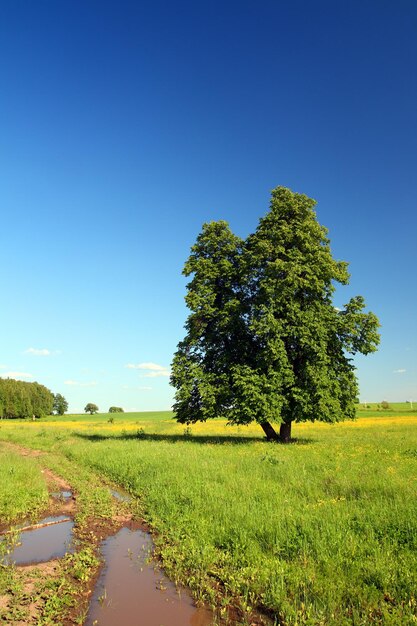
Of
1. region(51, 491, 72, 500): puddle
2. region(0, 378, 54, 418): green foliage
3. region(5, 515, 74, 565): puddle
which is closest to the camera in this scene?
region(5, 515, 74, 565): puddle

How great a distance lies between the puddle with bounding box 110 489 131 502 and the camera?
14.1m

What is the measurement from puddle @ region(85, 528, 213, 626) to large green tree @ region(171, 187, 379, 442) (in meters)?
18.1

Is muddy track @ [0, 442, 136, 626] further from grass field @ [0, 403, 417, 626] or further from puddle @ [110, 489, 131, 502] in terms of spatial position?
puddle @ [110, 489, 131, 502]

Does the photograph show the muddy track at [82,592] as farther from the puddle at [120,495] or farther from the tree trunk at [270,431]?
the tree trunk at [270,431]

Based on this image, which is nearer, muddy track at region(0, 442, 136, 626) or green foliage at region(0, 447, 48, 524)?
muddy track at region(0, 442, 136, 626)

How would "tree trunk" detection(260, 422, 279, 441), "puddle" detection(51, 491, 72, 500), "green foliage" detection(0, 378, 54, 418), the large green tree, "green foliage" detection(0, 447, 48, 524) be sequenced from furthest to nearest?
"green foliage" detection(0, 378, 54, 418) → "tree trunk" detection(260, 422, 279, 441) → the large green tree → "puddle" detection(51, 491, 72, 500) → "green foliage" detection(0, 447, 48, 524)

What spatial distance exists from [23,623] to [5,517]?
280 inches

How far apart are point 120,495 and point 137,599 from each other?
8.17 metres

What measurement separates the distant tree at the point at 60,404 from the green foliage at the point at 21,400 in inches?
1008

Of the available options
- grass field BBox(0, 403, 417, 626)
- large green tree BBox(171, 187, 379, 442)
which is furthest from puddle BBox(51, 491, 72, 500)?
large green tree BBox(171, 187, 379, 442)

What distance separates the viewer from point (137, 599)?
700 cm

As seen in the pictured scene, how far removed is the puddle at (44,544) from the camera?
8.84m

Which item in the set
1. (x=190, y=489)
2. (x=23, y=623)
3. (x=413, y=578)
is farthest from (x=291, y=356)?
(x=23, y=623)

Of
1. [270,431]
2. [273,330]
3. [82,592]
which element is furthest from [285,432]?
[82,592]
